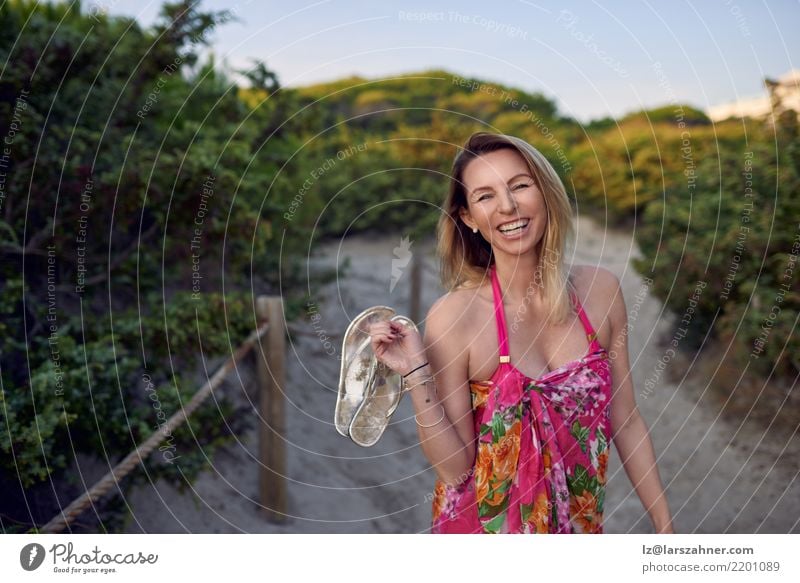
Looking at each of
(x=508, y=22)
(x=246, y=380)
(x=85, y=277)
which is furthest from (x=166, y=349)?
(x=508, y=22)

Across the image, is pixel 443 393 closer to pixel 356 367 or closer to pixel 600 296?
pixel 356 367

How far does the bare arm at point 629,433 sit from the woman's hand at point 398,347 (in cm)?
50

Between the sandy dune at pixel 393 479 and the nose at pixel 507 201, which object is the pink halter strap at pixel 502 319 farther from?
the sandy dune at pixel 393 479

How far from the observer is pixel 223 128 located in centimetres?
425

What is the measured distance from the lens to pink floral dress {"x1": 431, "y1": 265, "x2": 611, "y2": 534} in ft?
5.78

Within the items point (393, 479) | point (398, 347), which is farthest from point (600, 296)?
point (393, 479)

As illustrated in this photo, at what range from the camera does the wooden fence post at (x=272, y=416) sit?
13.0 ft

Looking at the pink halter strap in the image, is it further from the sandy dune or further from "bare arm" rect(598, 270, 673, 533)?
the sandy dune

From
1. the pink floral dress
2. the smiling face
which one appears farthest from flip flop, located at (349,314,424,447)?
the smiling face

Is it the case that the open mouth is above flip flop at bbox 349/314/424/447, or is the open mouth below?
above
